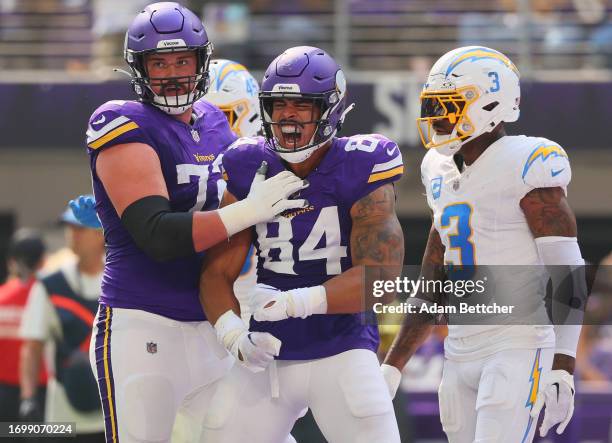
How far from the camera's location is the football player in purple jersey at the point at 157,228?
429 cm

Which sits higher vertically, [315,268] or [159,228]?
[159,228]

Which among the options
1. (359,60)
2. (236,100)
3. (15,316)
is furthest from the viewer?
(359,60)

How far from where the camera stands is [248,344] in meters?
4.12

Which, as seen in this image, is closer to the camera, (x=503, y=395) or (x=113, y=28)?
→ (x=503, y=395)

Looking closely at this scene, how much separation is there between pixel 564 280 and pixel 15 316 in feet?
12.4

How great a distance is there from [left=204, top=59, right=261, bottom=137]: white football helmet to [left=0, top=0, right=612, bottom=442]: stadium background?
4.21 meters

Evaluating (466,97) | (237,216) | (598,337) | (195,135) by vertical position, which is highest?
(466,97)

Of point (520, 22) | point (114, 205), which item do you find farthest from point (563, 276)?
point (520, 22)

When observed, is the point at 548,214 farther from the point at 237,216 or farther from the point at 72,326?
the point at 72,326

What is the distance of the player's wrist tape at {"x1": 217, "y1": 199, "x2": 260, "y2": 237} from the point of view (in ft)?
13.7

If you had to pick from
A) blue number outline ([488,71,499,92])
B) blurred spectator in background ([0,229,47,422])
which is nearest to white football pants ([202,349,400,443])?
blue number outline ([488,71,499,92])

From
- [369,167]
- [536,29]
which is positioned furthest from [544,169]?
[536,29]

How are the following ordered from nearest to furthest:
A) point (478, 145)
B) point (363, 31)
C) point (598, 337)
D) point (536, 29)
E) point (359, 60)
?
point (478, 145) → point (598, 337) → point (536, 29) → point (363, 31) → point (359, 60)

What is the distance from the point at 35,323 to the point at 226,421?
8.88 ft
